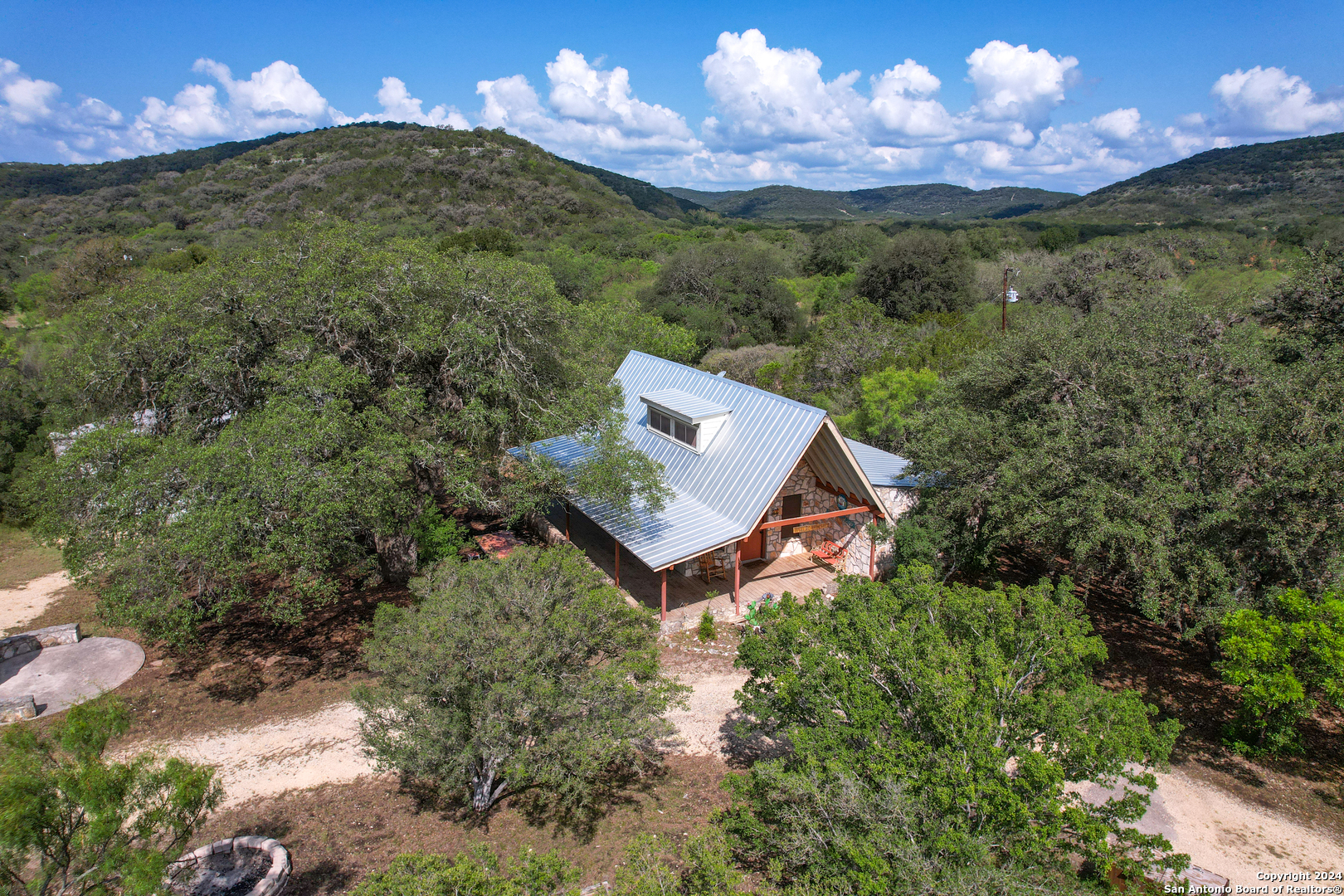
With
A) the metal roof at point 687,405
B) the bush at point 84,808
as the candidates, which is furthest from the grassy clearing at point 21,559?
the bush at point 84,808

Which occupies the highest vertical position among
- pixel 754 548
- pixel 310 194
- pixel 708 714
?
pixel 310 194

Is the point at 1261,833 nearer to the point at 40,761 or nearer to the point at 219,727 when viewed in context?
the point at 40,761

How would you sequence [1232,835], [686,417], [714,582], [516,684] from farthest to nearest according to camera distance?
1. [714,582]
2. [686,417]
3. [1232,835]
4. [516,684]

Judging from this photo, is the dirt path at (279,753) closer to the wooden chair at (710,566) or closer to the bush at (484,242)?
the wooden chair at (710,566)

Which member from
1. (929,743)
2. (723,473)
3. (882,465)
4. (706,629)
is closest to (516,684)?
(929,743)

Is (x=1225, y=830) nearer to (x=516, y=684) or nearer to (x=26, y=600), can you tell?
(x=516, y=684)

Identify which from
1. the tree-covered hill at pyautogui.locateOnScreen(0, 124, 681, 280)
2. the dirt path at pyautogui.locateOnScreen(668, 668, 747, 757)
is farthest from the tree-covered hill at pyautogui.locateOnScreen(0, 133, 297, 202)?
the dirt path at pyautogui.locateOnScreen(668, 668, 747, 757)

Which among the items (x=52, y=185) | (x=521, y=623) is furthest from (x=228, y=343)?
(x=52, y=185)
